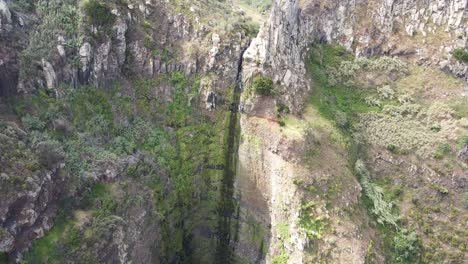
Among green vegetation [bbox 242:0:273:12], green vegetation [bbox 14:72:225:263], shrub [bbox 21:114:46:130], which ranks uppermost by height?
green vegetation [bbox 242:0:273:12]

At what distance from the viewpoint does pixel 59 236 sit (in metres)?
28.9

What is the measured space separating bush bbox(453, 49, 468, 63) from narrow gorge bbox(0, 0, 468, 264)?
59cm

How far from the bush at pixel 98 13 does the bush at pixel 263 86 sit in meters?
17.3

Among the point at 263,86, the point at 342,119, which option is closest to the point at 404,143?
the point at 342,119

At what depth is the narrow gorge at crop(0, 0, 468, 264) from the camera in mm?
32438

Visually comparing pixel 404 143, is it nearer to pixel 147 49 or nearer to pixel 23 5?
pixel 147 49

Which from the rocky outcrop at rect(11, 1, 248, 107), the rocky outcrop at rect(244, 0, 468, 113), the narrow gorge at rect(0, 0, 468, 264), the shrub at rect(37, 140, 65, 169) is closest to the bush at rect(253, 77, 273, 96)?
the narrow gorge at rect(0, 0, 468, 264)

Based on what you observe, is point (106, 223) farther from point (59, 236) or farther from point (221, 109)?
point (221, 109)

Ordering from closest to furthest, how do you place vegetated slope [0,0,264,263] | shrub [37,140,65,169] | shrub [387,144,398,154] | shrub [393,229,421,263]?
vegetated slope [0,0,264,263], shrub [37,140,65,169], shrub [393,229,421,263], shrub [387,144,398,154]

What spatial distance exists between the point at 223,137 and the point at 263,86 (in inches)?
286

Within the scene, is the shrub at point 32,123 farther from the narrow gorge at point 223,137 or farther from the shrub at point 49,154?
the shrub at point 49,154

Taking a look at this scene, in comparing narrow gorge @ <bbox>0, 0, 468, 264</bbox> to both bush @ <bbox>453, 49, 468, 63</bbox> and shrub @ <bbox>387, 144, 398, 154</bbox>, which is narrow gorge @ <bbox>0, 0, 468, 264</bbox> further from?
bush @ <bbox>453, 49, 468, 63</bbox>

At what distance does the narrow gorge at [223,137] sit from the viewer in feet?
106

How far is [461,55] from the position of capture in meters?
49.9
